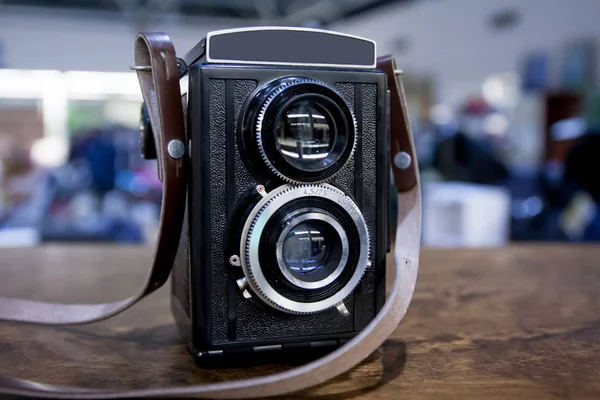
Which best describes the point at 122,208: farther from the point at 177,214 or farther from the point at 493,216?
the point at 177,214

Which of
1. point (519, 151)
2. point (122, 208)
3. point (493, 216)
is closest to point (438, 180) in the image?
point (493, 216)

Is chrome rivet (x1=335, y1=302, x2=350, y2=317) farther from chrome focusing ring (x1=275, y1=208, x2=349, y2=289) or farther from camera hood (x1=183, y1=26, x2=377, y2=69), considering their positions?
camera hood (x1=183, y1=26, x2=377, y2=69)

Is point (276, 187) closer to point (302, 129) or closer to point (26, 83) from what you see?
point (302, 129)

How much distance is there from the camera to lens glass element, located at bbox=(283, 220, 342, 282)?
0.36m

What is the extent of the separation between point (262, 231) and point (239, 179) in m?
0.04

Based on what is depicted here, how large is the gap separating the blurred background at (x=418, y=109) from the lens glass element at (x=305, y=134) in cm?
16

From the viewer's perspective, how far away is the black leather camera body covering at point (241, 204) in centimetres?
35

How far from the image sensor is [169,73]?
0.37 m

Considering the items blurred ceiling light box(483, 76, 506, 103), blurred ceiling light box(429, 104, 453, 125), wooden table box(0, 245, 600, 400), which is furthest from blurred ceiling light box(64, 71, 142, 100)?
wooden table box(0, 245, 600, 400)

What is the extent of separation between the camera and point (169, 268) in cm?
40

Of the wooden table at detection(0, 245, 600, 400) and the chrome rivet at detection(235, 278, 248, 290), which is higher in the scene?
Result: the chrome rivet at detection(235, 278, 248, 290)

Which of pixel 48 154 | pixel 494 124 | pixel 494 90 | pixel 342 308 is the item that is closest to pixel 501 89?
pixel 494 90

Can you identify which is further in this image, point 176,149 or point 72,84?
point 72,84

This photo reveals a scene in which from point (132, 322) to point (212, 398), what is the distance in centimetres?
19
